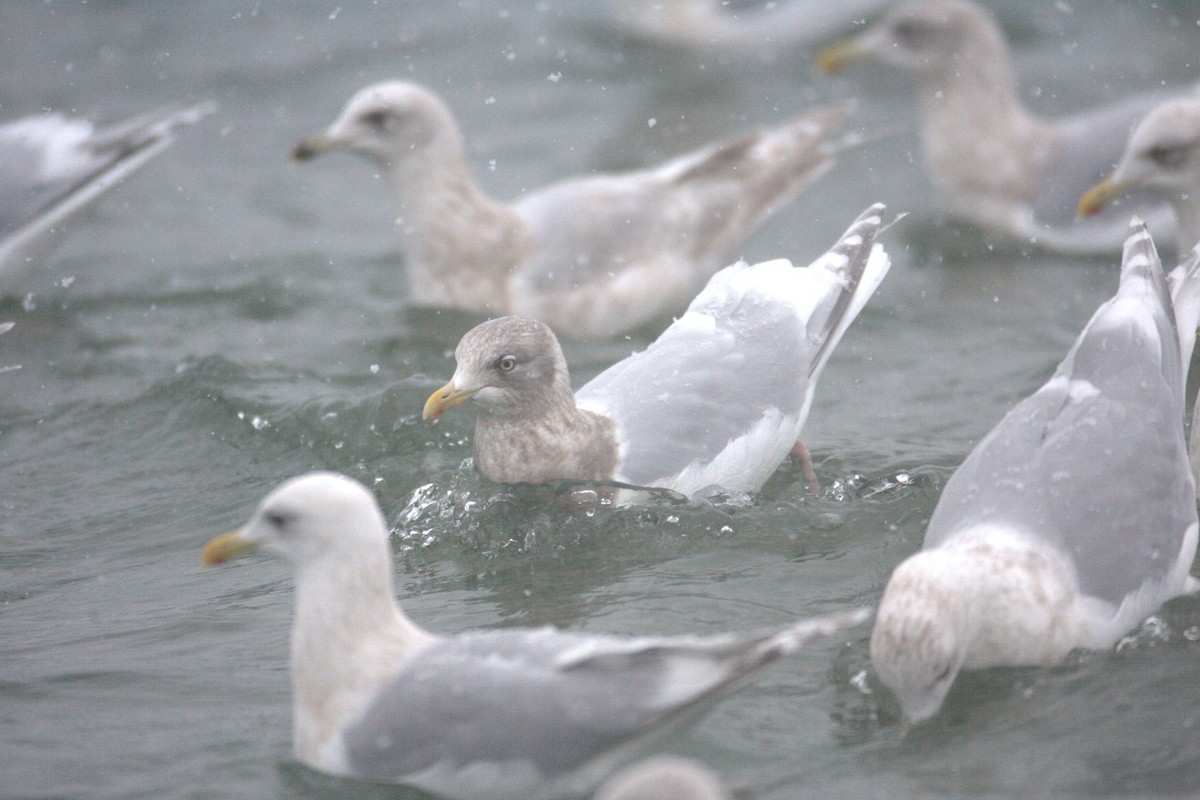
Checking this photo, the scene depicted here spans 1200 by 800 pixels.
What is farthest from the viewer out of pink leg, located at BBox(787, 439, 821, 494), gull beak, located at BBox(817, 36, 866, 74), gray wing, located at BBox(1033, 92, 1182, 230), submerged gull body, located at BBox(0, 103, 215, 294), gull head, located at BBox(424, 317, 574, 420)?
gull beak, located at BBox(817, 36, 866, 74)

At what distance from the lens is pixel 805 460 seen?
6090mm

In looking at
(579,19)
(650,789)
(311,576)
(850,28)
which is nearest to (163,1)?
(579,19)

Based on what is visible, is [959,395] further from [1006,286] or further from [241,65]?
[241,65]

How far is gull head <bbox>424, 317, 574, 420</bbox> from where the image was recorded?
17.3 feet

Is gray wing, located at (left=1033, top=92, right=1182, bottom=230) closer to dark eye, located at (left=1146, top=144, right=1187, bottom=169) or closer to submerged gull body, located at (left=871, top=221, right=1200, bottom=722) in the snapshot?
dark eye, located at (left=1146, top=144, right=1187, bottom=169)

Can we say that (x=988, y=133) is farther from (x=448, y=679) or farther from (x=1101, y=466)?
(x=448, y=679)

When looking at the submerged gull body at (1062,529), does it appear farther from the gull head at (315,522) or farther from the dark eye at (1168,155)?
the dark eye at (1168,155)

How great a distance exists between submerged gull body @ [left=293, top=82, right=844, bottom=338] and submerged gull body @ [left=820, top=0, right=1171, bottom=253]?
1889mm

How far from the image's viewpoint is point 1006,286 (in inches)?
323

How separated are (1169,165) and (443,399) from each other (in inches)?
145

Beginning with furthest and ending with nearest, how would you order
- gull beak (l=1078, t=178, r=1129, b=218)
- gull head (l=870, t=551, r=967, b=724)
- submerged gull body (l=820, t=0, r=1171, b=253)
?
submerged gull body (l=820, t=0, r=1171, b=253)
gull beak (l=1078, t=178, r=1129, b=218)
gull head (l=870, t=551, r=967, b=724)

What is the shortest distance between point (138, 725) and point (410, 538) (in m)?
1.40

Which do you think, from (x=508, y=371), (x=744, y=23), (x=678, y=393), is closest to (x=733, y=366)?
(x=678, y=393)

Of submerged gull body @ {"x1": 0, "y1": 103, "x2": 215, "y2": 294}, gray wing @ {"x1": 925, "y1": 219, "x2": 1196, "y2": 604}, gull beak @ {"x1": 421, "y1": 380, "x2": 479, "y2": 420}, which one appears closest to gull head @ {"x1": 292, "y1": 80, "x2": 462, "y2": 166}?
submerged gull body @ {"x1": 0, "y1": 103, "x2": 215, "y2": 294}
